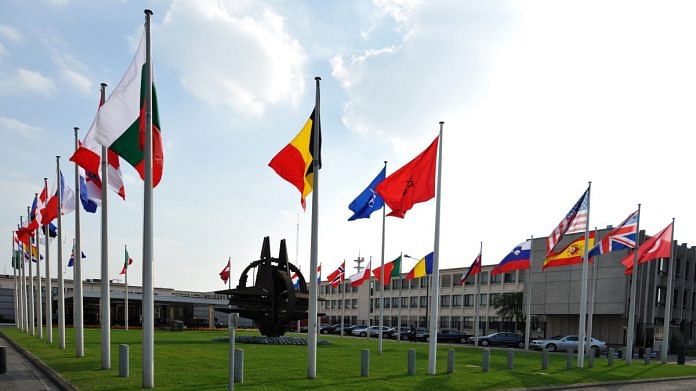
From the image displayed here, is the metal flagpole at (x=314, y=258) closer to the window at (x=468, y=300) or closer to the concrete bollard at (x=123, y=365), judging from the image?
the concrete bollard at (x=123, y=365)

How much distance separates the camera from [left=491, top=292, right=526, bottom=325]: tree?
64.7m

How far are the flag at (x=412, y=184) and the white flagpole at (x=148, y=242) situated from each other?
9.15 metres

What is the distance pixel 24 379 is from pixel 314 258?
868cm

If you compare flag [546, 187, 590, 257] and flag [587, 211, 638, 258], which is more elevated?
flag [546, 187, 590, 257]

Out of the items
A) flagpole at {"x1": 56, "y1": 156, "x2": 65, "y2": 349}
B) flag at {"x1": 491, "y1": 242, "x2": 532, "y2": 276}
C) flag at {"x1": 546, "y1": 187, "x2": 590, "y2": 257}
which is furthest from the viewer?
flag at {"x1": 491, "y1": 242, "x2": 532, "y2": 276}

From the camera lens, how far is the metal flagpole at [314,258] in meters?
16.2

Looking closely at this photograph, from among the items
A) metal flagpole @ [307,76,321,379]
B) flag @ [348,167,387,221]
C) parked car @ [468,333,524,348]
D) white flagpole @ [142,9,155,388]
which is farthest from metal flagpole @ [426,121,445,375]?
parked car @ [468,333,524,348]

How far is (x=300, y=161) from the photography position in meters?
17.2

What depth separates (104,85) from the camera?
716 inches

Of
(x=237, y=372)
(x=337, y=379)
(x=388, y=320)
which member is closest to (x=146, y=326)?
(x=237, y=372)

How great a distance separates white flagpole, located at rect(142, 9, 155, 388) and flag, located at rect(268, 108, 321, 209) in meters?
4.11

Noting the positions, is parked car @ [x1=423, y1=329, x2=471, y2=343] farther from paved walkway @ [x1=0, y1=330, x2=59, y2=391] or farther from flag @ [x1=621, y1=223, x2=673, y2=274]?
paved walkway @ [x1=0, y1=330, x2=59, y2=391]

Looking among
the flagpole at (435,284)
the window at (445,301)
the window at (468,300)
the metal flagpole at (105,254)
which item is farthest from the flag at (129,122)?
the window at (445,301)

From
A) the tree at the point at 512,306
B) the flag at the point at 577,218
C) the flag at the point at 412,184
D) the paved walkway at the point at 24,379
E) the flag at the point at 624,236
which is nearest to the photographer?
the paved walkway at the point at 24,379
